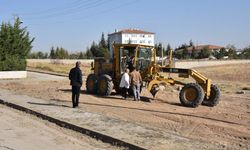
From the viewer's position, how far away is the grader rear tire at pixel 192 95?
20453 millimetres

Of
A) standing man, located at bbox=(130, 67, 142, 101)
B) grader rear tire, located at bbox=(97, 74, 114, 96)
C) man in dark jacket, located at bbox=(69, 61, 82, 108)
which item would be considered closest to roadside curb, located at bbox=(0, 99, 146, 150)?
man in dark jacket, located at bbox=(69, 61, 82, 108)

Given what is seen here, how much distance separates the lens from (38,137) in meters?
12.2

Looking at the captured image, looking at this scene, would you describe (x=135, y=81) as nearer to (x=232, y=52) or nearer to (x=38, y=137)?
(x=38, y=137)

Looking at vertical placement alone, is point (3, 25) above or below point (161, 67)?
above

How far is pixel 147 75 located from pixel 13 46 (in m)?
28.0

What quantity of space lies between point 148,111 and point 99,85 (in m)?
7.01

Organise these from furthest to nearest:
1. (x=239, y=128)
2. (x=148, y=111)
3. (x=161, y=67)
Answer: (x=161, y=67)
(x=148, y=111)
(x=239, y=128)

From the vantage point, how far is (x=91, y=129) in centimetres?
1290

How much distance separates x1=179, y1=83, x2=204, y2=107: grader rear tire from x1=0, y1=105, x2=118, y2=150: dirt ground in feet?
24.2

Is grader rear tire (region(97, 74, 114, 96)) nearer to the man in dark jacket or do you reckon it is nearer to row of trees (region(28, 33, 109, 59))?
the man in dark jacket

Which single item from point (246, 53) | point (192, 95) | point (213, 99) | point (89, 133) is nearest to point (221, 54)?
point (246, 53)

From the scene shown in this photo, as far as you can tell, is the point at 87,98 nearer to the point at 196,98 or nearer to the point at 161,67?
the point at 161,67

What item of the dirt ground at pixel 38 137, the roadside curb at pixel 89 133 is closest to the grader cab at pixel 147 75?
the roadside curb at pixel 89 133

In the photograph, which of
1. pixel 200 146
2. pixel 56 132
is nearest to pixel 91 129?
pixel 56 132
